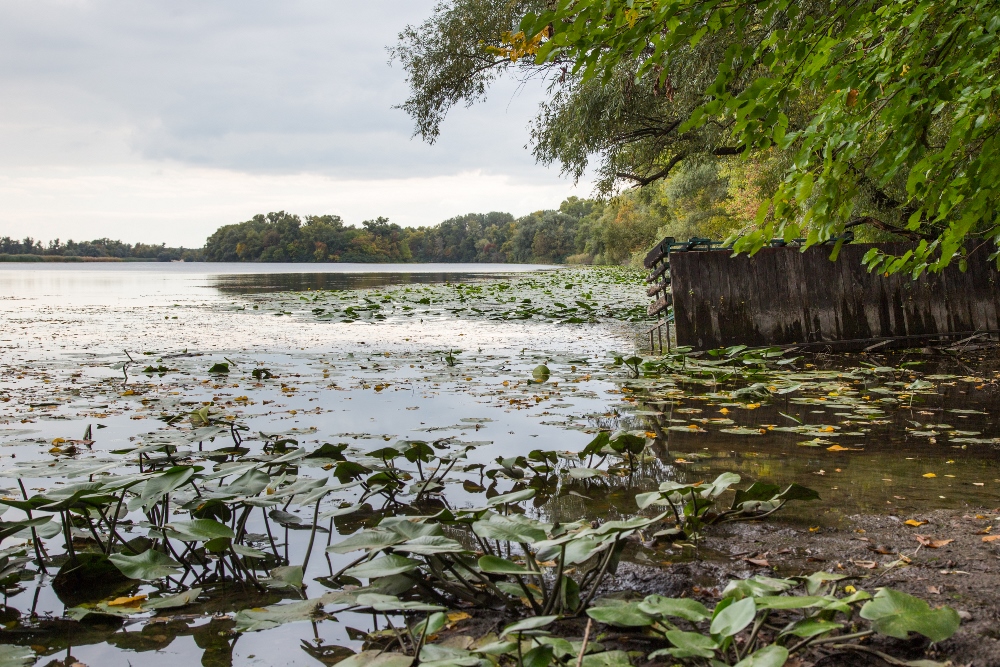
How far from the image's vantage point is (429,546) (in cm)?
199

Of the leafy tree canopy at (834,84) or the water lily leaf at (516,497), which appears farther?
the leafy tree canopy at (834,84)

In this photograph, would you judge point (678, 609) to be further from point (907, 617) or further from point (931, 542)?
point (931, 542)

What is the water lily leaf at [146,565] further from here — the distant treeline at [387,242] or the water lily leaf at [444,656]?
the distant treeline at [387,242]

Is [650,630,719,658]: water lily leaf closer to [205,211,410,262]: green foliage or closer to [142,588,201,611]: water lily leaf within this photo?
[142,588,201,611]: water lily leaf

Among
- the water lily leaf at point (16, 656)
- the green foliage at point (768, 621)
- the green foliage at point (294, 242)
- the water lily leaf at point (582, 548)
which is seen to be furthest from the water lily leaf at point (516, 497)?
the green foliage at point (294, 242)

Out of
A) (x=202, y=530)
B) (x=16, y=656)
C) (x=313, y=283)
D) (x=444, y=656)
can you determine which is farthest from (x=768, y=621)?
(x=313, y=283)

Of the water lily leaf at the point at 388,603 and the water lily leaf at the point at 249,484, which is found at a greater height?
the water lily leaf at the point at 249,484

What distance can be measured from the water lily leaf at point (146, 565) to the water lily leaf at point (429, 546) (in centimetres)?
74

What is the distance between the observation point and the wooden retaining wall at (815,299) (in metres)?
7.69

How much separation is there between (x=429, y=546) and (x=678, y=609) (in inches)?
26.3

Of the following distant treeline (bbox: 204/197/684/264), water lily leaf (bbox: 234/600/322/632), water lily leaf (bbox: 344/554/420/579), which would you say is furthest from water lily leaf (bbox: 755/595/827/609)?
distant treeline (bbox: 204/197/684/264)

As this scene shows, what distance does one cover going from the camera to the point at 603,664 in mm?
1641

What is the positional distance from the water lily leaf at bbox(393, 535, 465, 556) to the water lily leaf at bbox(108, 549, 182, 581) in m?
0.74

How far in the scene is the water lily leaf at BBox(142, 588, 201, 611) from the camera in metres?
2.14
